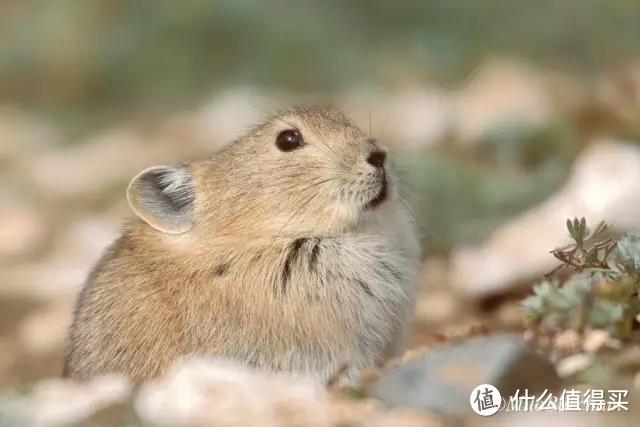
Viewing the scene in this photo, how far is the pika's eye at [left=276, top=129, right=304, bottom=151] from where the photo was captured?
5176mm

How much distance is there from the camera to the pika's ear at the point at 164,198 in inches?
202

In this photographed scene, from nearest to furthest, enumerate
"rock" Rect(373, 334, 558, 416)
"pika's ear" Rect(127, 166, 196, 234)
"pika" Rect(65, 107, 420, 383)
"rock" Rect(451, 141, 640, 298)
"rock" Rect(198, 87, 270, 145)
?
"rock" Rect(373, 334, 558, 416), "pika" Rect(65, 107, 420, 383), "pika's ear" Rect(127, 166, 196, 234), "rock" Rect(451, 141, 640, 298), "rock" Rect(198, 87, 270, 145)

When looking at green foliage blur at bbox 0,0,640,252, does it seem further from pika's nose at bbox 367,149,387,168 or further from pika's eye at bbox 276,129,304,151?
pika's nose at bbox 367,149,387,168

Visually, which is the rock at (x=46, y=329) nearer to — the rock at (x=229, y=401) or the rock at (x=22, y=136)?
the rock at (x=229, y=401)

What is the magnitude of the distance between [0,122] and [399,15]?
440 cm

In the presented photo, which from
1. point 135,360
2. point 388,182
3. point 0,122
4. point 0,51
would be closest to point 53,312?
point 135,360

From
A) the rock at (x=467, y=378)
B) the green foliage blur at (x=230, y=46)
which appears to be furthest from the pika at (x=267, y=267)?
the green foliage blur at (x=230, y=46)

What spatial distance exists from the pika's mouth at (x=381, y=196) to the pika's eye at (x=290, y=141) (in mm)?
449

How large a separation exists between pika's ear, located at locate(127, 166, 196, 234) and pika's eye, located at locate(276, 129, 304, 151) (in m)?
0.45

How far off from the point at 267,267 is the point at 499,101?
537cm

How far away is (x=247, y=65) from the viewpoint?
40.3 ft

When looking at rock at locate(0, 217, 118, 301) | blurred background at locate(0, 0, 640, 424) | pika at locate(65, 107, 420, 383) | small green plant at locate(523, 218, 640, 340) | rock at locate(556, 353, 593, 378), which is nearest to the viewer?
rock at locate(556, 353, 593, 378)

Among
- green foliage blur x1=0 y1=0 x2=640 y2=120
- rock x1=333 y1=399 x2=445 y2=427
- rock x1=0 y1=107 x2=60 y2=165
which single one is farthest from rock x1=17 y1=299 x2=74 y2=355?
green foliage blur x1=0 y1=0 x2=640 y2=120

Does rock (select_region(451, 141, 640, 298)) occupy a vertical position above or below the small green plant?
above
